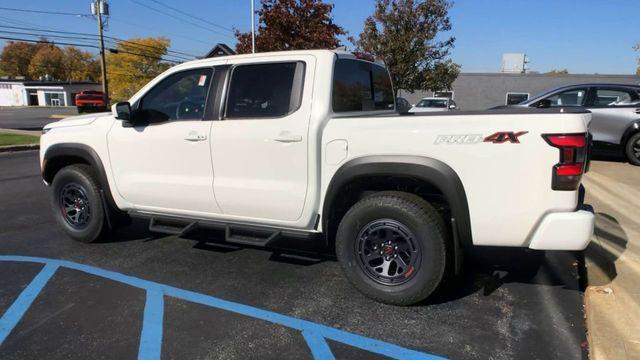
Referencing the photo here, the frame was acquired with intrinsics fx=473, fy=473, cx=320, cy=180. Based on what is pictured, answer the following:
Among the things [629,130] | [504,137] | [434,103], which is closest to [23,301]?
[504,137]

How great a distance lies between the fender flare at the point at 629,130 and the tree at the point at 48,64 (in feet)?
369

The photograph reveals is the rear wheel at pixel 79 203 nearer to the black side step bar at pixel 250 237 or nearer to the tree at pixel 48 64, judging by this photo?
the black side step bar at pixel 250 237

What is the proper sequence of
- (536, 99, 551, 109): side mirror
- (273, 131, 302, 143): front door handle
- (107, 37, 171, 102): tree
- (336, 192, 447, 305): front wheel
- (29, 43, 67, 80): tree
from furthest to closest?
(29, 43, 67, 80): tree, (107, 37, 171, 102): tree, (536, 99, 551, 109): side mirror, (273, 131, 302, 143): front door handle, (336, 192, 447, 305): front wheel

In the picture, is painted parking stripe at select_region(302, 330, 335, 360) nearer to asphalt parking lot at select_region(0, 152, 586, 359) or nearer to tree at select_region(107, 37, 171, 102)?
asphalt parking lot at select_region(0, 152, 586, 359)

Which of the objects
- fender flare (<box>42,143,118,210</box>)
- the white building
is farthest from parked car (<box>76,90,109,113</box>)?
the white building

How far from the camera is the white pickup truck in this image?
10.1 feet

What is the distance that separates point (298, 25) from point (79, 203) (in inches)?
660

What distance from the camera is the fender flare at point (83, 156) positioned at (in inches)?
187

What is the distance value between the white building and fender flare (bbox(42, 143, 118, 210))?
254ft

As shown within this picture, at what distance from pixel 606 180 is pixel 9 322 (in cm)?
856

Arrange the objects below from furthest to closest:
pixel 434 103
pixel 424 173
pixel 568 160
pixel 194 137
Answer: pixel 434 103
pixel 194 137
pixel 424 173
pixel 568 160

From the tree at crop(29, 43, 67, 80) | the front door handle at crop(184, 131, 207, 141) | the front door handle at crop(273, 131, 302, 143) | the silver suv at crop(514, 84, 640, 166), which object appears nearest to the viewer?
the front door handle at crop(273, 131, 302, 143)

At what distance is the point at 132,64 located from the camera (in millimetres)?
69125

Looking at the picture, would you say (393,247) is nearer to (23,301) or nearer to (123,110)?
(123,110)
